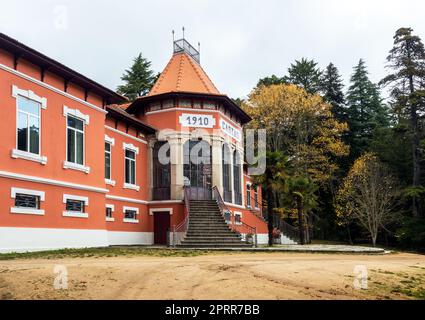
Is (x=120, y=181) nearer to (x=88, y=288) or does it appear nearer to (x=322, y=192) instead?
(x=88, y=288)

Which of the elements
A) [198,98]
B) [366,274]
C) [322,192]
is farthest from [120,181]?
[322,192]

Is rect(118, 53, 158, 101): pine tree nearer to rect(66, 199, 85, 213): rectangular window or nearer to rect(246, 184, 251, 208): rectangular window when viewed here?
rect(246, 184, 251, 208): rectangular window

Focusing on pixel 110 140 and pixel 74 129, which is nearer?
pixel 74 129

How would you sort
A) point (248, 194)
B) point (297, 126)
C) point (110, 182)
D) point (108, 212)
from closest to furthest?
1. point (108, 212)
2. point (110, 182)
3. point (248, 194)
4. point (297, 126)

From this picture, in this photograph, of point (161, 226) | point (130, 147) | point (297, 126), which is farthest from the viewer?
point (297, 126)

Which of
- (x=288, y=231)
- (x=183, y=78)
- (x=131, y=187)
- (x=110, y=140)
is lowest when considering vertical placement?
(x=288, y=231)

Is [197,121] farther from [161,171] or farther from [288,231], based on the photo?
[288,231]

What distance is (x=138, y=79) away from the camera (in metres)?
60.9

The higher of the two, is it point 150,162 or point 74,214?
point 150,162

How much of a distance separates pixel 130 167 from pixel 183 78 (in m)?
7.50

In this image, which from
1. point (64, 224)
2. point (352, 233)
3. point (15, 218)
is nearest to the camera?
point (15, 218)

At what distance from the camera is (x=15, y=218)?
1722 cm

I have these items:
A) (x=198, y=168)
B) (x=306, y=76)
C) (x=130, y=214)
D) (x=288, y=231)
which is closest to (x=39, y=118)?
(x=130, y=214)

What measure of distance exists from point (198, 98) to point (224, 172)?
5.28m
